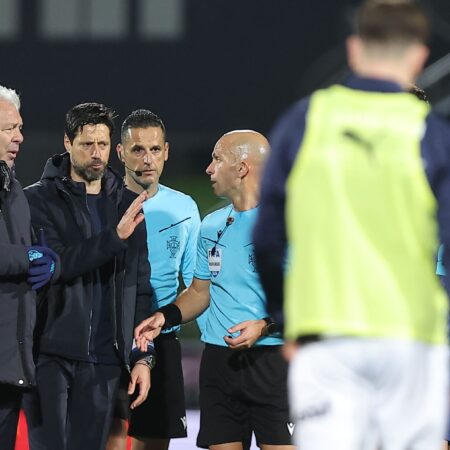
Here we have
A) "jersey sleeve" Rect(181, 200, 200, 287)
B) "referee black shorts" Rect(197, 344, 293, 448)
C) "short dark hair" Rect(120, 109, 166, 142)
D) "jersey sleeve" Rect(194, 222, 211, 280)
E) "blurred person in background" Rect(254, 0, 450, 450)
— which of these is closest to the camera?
"blurred person in background" Rect(254, 0, 450, 450)

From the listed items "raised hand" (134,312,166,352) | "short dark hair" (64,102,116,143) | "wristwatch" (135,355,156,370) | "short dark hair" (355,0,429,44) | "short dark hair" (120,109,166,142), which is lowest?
"wristwatch" (135,355,156,370)

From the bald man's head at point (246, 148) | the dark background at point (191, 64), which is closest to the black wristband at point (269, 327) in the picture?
the bald man's head at point (246, 148)

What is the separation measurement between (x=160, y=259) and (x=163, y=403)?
2.45 ft

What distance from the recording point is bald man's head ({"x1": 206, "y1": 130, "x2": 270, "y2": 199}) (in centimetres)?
619

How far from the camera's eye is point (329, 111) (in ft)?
11.0

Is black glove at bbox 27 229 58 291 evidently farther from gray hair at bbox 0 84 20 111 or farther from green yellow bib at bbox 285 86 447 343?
green yellow bib at bbox 285 86 447 343

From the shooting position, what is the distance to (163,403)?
6.80m

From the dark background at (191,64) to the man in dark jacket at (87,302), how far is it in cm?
2406

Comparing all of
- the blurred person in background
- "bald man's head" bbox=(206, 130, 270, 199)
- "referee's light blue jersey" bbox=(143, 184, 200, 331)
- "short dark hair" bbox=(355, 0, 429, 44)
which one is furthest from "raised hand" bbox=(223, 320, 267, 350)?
"short dark hair" bbox=(355, 0, 429, 44)

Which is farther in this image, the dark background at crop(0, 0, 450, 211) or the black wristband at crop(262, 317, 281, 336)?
the dark background at crop(0, 0, 450, 211)

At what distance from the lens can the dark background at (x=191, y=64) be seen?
3052 cm

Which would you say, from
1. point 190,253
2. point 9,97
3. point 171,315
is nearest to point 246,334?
point 171,315

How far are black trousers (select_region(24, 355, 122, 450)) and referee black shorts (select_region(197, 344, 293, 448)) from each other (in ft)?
1.75

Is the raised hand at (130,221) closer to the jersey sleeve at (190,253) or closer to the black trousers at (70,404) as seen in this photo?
the black trousers at (70,404)
